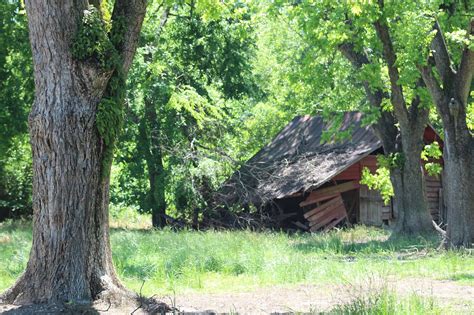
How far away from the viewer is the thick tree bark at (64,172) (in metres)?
9.05

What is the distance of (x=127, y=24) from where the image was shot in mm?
9805

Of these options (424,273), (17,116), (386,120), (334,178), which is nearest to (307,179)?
(334,178)

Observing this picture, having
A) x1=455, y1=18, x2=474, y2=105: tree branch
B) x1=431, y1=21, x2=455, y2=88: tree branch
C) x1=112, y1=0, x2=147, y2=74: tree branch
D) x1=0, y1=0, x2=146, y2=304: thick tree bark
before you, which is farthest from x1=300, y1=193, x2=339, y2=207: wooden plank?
x1=0, y1=0, x2=146, y2=304: thick tree bark

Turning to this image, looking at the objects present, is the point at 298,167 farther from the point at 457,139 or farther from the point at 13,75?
the point at 13,75

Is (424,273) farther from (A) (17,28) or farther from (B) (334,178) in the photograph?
(A) (17,28)

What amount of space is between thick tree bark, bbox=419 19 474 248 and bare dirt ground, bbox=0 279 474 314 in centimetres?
625

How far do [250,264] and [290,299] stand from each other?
3499mm

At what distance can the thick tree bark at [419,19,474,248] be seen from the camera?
17.3m

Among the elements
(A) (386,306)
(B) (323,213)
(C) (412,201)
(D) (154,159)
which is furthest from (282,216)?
(A) (386,306)

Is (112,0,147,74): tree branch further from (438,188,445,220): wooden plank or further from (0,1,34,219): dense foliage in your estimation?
(438,188,445,220): wooden plank

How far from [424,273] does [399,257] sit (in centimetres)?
333

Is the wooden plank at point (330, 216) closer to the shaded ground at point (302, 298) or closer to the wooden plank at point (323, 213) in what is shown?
the wooden plank at point (323, 213)

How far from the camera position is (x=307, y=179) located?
93.2ft

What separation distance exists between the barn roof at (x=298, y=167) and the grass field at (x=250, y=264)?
391 inches
